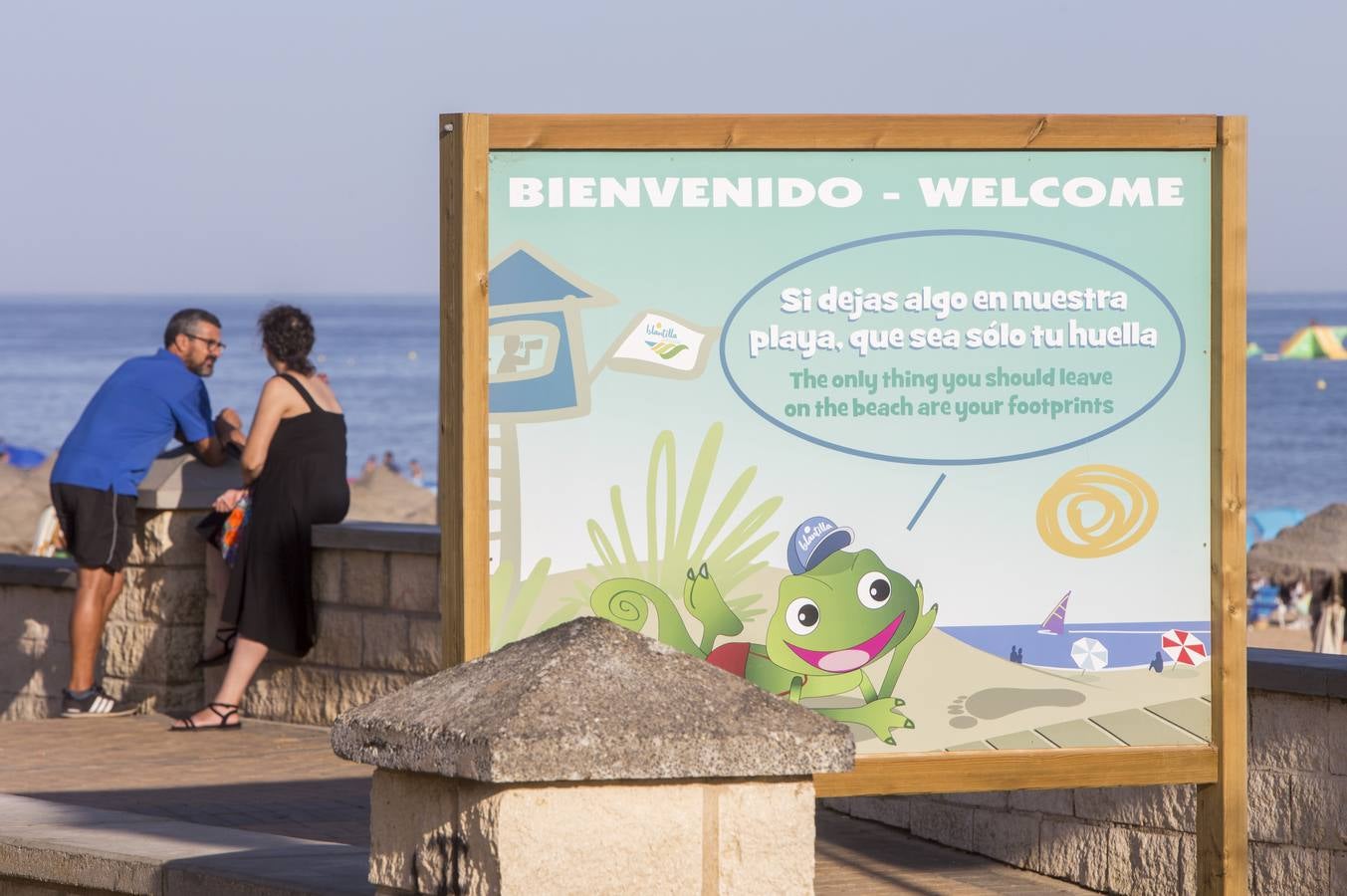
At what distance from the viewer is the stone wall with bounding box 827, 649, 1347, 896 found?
5.56 m

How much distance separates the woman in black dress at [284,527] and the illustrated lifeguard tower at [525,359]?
4475 mm

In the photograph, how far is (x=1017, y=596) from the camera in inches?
186

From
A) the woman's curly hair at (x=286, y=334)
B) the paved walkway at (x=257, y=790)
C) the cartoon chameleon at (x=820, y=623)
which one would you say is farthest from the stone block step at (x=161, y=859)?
the woman's curly hair at (x=286, y=334)

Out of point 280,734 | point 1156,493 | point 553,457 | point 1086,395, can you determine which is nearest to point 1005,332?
point 1086,395

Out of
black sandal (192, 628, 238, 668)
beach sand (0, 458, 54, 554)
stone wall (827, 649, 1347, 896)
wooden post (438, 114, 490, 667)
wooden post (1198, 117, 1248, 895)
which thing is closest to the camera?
wooden post (438, 114, 490, 667)

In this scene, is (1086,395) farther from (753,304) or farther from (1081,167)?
(753,304)

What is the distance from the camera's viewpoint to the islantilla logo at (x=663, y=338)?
4.56 metres

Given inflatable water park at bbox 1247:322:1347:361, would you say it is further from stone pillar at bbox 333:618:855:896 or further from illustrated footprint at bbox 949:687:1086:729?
stone pillar at bbox 333:618:855:896

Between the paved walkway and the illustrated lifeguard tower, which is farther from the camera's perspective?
the paved walkway

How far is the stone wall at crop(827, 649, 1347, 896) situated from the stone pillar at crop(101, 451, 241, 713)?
14.7 feet

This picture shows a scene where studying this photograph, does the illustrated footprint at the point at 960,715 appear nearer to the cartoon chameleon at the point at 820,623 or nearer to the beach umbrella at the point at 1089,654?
the cartoon chameleon at the point at 820,623

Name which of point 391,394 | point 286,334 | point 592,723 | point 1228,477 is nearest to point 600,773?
point 592,723

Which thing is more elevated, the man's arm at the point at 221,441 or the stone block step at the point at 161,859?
the man's arm at the point at 221,441

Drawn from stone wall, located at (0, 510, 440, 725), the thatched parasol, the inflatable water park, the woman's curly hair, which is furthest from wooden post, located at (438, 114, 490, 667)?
the inflatable water park
